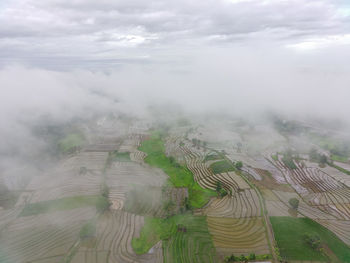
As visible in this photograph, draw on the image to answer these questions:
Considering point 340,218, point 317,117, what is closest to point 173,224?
point 340,218

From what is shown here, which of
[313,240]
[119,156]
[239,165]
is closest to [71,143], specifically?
[119,156]

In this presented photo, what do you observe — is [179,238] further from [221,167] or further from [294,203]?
[221,167]

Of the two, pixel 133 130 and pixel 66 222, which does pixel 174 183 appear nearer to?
pixel 66 222

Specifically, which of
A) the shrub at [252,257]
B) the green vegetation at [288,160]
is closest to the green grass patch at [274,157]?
the green vegetation at [288,160]

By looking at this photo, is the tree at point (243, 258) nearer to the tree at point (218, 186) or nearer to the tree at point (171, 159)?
the tree at point (218, 186)

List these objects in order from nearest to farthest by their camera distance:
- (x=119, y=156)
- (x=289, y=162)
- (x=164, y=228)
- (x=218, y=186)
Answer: (x=164, y=228), (x=218, y=186), (x=289, y=162), (x=119, y=156)

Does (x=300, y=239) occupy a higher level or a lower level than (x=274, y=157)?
higher
